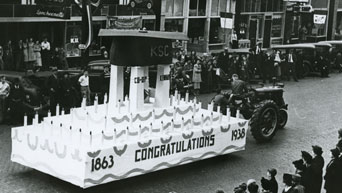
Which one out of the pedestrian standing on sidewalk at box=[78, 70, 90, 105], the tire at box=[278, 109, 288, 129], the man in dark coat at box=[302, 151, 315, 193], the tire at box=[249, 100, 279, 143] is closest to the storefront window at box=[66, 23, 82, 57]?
the pedestrian standing on sidewalk at box=[78, 70, 90, 105]

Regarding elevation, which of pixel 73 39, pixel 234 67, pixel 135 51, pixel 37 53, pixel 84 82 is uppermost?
pixel 135 51

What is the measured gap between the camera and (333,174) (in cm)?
1214

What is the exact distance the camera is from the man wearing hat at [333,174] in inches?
476

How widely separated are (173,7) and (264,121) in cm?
1972

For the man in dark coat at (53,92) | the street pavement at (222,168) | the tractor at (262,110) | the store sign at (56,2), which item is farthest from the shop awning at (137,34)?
the store sign at (56,2)

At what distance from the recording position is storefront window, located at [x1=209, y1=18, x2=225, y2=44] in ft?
131

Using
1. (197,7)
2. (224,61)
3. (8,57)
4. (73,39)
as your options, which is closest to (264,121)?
(224,61)

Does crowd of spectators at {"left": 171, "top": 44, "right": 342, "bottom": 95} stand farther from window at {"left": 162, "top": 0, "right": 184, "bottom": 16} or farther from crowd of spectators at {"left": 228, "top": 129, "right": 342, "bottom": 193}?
crowd of spectators at {"left": 228, "top": 129, "right": 342, "bottom": 193}

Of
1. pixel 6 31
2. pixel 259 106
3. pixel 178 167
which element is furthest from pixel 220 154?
pixel 6 31

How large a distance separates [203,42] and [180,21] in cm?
232

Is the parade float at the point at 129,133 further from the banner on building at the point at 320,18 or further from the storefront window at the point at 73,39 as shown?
the banner on building at the point at 320,18

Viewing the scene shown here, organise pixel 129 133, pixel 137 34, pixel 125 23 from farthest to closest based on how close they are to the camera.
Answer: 1. pixel 125 23
2. pixel 137 34
3. pixel 129 133

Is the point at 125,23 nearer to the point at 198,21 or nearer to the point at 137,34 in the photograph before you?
the point at 198,21

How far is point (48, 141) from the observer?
1341cm
